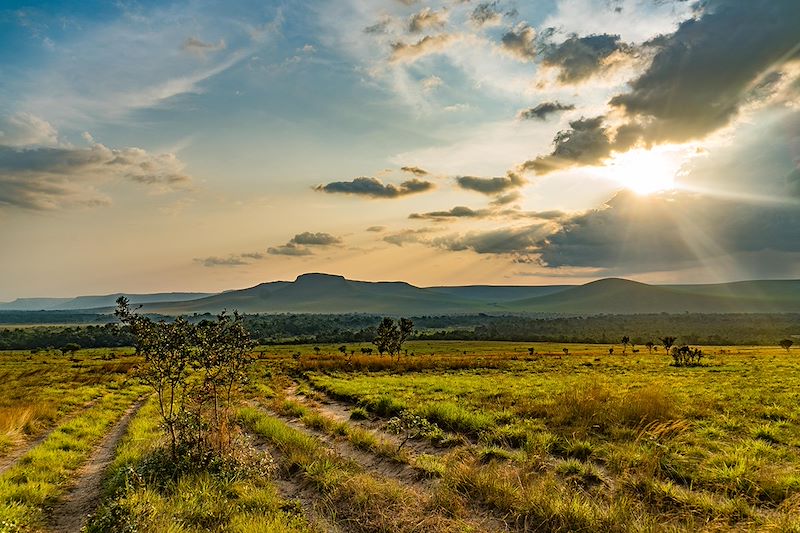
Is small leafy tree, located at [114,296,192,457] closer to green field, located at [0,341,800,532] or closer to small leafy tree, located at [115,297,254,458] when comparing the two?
small leafy tree, located at [115,297,254,458]

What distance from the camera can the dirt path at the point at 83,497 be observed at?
932 centimetres

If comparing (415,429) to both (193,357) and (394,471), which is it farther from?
(193,357)

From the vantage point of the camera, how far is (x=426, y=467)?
1134 cm

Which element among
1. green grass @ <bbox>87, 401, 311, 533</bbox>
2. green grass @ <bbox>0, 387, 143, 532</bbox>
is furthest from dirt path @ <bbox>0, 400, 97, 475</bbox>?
green grass @ <bbox>87, 401, 311, 533</bbox>

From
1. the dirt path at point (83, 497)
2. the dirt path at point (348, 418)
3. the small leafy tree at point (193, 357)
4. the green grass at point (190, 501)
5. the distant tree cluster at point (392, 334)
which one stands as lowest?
the distant tree cluster at point (392, 334)

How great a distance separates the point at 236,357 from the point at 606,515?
10.9 meters

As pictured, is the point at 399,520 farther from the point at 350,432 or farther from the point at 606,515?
the point at 350,432

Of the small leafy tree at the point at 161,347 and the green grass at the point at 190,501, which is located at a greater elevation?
the small leafy tree at the point at 161,347

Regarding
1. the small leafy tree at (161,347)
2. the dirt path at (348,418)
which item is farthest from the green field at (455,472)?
the small leafy tree at (161,347)

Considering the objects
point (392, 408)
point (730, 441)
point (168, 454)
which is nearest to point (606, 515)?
point (730, 441)

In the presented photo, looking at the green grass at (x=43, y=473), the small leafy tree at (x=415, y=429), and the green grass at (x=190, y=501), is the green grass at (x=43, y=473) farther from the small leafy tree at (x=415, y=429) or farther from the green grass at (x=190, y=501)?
the small leafy tree at (x=415, y=429)

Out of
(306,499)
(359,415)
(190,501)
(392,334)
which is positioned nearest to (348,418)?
(359,415)

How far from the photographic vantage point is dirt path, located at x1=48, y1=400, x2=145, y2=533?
9320 mm

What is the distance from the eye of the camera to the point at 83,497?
1076cm
